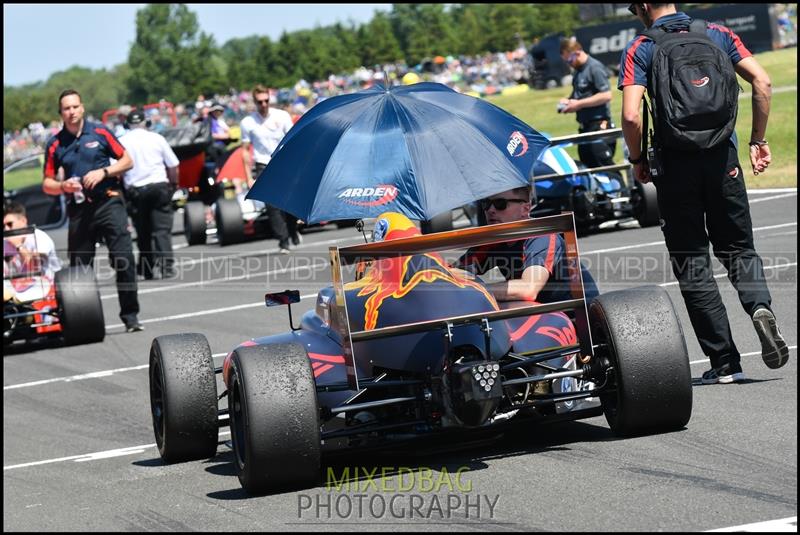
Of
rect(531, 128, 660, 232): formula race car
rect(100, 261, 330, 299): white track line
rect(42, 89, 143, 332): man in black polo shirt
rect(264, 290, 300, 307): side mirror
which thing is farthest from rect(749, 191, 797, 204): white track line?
rect(264, 290, 300, 307): side mirror

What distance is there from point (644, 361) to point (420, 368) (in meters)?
1.00

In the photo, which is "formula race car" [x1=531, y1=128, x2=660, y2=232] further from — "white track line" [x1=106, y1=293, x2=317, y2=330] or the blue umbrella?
the blue umbrella

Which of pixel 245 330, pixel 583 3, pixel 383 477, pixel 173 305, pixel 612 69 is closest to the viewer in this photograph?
pixel 383 477

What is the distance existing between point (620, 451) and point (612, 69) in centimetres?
4532

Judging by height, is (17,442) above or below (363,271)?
below

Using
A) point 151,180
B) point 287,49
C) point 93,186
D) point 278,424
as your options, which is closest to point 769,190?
point 151,180

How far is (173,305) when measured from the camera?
1466cm

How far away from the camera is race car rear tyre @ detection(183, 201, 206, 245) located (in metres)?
20.5

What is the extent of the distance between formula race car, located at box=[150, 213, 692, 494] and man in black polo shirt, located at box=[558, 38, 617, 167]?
9450 mm

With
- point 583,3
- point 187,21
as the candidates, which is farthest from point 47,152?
point 187,21

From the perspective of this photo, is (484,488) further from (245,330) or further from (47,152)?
(47,152)

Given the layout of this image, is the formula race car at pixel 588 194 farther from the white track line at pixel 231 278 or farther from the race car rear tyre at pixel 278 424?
the race car rear tyre at pixel 278 424

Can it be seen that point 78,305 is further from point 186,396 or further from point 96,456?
point 186,396

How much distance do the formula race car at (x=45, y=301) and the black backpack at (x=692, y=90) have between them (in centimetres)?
661
